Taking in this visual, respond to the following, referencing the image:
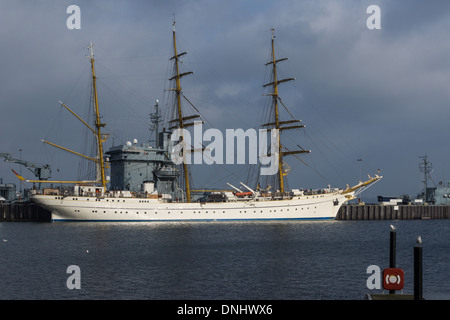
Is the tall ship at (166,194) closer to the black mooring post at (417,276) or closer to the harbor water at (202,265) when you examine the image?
the harbor water at (202,265)

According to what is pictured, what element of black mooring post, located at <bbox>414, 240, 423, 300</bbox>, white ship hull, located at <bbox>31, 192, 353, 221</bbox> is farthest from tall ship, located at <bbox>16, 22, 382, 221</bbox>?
black mooring post, located at <bbox>414, 240, 423, 300</bbox>

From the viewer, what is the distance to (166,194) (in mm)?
73875

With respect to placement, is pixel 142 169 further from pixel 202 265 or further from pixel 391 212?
pixel 202 265

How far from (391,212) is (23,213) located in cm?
6258

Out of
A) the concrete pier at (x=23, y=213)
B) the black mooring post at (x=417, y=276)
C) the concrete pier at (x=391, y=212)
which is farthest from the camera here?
the concrete pier at (x=391, y=212)

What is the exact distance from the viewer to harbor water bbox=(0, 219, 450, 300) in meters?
24.0

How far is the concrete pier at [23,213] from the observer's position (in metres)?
73.6

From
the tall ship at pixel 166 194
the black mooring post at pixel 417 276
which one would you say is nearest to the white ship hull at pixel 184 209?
the tall ship at pixel 166 194

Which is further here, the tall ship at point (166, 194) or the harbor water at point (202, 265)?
the tall ship at point (166, 194)

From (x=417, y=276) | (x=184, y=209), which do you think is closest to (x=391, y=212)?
(x=184, y=209)

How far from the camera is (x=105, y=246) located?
4075 cm

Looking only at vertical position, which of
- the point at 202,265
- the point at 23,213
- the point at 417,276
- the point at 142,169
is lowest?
the point at 202,265
